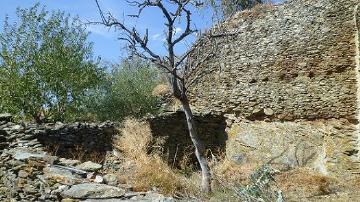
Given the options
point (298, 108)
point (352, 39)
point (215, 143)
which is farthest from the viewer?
point (215, 143)

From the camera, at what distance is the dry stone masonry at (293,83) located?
11.8m

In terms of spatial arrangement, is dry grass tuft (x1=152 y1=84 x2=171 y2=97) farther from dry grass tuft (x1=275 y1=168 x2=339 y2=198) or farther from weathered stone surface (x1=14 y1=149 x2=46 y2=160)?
weathered stone surface (x1=14 y1=149 x2=46 y2=160)

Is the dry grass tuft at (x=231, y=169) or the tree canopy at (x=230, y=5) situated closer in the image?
the dry grass tuft at (x=231, y=169)

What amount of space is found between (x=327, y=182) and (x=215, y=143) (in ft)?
15.3

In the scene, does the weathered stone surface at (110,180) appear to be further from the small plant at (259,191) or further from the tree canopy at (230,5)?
the tree canopy at (230,5)

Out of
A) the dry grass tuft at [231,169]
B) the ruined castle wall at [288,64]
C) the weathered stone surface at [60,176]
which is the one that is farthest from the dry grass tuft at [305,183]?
the weathered stone surface at [60,176]

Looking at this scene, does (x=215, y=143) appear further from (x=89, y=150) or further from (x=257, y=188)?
(x=257, y=188)

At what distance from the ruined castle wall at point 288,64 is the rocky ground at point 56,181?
5039mm

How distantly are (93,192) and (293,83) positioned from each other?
8423 mm

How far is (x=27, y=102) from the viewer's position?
56.0ft

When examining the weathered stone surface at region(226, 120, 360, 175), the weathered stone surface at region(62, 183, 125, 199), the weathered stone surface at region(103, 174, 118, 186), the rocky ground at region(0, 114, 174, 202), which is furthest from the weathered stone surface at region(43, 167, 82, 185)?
the weathered stone surface at region(226, 120, 360, 175)

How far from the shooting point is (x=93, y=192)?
5.98 meters

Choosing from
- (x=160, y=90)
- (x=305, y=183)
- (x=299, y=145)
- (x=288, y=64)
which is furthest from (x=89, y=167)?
(x=160, y=90)

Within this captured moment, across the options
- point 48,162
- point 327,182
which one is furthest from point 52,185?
point 327,182
